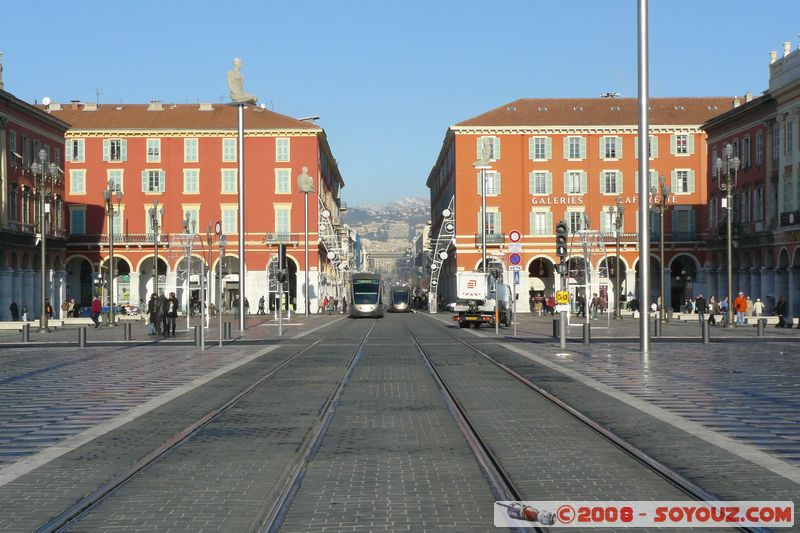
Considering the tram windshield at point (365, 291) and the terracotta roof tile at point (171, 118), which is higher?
the terracotta roof tile at point (171, 118)

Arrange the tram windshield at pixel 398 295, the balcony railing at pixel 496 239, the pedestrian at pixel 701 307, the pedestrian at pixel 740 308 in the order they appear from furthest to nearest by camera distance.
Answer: the tram windshield at pixel 398 295 → the balcony railing at pixel 496 239 → the pedestrian at pixel 701 307 → the pedestrian at pixel 740 308

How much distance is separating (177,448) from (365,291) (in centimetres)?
6591

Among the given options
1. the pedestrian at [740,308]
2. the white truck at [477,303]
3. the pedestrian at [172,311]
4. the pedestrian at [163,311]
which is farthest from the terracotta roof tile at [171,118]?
the pedestrian at [172,311]

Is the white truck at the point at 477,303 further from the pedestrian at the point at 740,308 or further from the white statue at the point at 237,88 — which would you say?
the white statue at the point at 237,88

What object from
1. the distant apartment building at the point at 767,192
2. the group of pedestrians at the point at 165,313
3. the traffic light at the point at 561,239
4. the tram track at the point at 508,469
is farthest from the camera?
the distant apartment building at the point at 767,192

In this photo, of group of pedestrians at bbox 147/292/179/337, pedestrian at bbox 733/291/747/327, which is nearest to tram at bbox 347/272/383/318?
pedestrian at bbox 733/291/747/327

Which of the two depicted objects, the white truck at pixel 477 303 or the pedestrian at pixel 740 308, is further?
the pedestrian at pixel 740 308

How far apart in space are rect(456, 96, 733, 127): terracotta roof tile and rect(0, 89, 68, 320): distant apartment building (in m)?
35.1

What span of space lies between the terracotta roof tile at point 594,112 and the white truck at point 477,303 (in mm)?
34916

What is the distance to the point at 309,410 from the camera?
1528 centimetres

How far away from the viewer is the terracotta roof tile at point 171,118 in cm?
9175

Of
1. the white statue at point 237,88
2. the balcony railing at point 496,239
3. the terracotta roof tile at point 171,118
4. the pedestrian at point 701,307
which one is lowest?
the pedestrian at point 701,307

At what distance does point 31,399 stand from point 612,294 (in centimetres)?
7744

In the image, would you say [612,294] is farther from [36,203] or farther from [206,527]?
[206,527]
